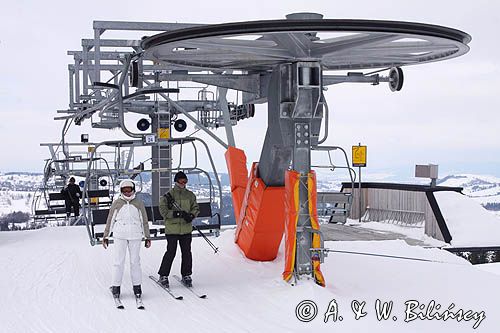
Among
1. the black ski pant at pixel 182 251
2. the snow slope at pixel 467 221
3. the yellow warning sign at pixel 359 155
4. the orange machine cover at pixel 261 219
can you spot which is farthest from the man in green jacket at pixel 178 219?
the yellow warning sign at pixel 359 155

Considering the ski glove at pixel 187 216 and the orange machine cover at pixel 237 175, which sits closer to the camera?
the ski glove at pixel 187 216

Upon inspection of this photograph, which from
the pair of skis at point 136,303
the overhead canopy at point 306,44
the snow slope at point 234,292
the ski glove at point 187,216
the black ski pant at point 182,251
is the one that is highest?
the overhead canopy at point 306,44

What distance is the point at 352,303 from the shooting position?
9703 mm

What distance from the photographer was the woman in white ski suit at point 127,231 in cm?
997

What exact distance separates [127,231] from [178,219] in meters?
0.94

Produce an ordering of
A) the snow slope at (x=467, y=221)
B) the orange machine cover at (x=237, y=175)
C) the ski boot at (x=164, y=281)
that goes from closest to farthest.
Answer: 1. the ski boot at (x=164, y=281)
2. the orange machine cover at (x=237, y=175)
3. the snow slope at (x=467, y=221)

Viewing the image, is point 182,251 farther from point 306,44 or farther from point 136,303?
point 306,44

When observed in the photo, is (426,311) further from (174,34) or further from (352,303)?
(174,34)

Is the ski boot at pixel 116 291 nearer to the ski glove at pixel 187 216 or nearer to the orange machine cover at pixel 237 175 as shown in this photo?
the ski glove at pixel 187 216

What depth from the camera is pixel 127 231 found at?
9969 mm

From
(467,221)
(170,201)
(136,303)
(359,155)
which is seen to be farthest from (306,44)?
(359,155)

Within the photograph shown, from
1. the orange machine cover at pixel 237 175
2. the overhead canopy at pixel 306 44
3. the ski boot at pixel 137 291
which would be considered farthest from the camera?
the orange machine cover at pixel 237 175
